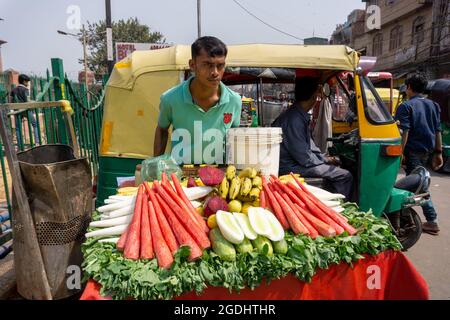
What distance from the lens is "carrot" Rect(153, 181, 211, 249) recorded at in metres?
1.76

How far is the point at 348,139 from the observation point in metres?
4.06

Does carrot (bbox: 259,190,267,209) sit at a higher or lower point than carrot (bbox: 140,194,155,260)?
higher

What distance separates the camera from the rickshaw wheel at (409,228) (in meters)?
3.98

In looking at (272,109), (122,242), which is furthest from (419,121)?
(272,109)

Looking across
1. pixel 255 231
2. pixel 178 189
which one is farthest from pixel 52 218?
pixel 255 231

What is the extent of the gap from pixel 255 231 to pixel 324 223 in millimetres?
472

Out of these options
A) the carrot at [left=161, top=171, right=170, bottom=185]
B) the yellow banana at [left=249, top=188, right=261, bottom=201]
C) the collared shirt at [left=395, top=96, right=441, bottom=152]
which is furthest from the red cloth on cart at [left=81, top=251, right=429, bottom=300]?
the collared shirt at [left=395, top=96, right=441, bottom=152]

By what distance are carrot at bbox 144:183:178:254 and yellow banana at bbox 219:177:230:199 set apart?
40 cm

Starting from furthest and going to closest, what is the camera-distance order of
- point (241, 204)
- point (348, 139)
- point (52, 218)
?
point (348, 139), point (52, 218), point (241, 204)

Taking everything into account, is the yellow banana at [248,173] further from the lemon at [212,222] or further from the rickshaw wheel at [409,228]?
the rickshaw wheel at [409,228]

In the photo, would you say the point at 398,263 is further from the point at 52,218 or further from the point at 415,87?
the point at 415,87

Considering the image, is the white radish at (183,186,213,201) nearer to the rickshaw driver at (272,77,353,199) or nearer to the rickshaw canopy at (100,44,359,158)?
the rickshaw driver at (272,77,353,199)

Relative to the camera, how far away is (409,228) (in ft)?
13.3

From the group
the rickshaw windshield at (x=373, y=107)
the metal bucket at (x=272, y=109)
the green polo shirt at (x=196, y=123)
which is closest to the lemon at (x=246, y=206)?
the green polo shirt at (x=196, y=123)
